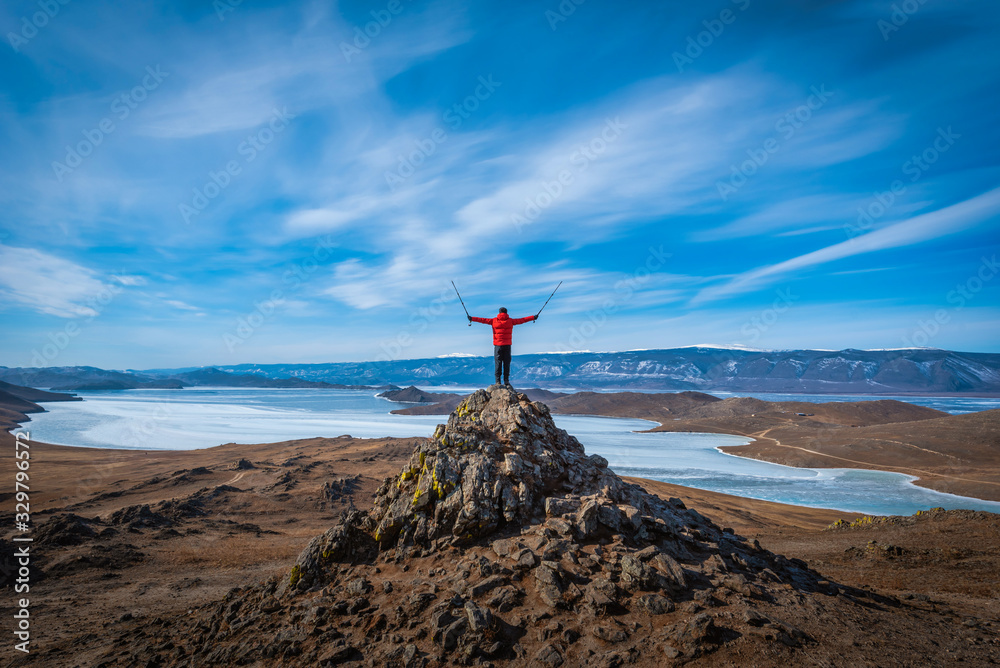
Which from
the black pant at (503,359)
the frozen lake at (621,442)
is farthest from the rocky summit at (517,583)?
the frozen lake at (621,442)

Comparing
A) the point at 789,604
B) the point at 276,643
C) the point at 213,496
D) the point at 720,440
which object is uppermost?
the point at 789,604

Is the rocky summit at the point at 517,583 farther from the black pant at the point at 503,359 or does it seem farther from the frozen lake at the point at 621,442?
the frozen lake at the point at 621,442

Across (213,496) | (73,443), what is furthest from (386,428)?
(213,496)

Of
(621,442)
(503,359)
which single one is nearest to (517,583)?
(503,359)

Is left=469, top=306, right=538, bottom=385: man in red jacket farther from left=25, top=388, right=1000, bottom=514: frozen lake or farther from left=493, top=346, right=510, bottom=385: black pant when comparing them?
left=25, top=388, right=1000, bottom=514: frozen lake

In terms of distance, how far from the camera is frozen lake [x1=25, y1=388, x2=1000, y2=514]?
101 feet

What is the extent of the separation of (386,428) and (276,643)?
6433 centimetres

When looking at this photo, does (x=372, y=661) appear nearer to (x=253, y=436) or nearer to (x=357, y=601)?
(x=357, y=601)

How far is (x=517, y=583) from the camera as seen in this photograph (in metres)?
6.63

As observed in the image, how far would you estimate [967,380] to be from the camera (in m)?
163

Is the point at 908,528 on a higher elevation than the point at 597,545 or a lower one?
lower

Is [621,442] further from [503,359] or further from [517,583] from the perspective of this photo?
[517,583]

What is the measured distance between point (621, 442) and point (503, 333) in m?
50.1

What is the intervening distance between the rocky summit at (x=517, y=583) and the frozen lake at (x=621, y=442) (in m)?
28.1
